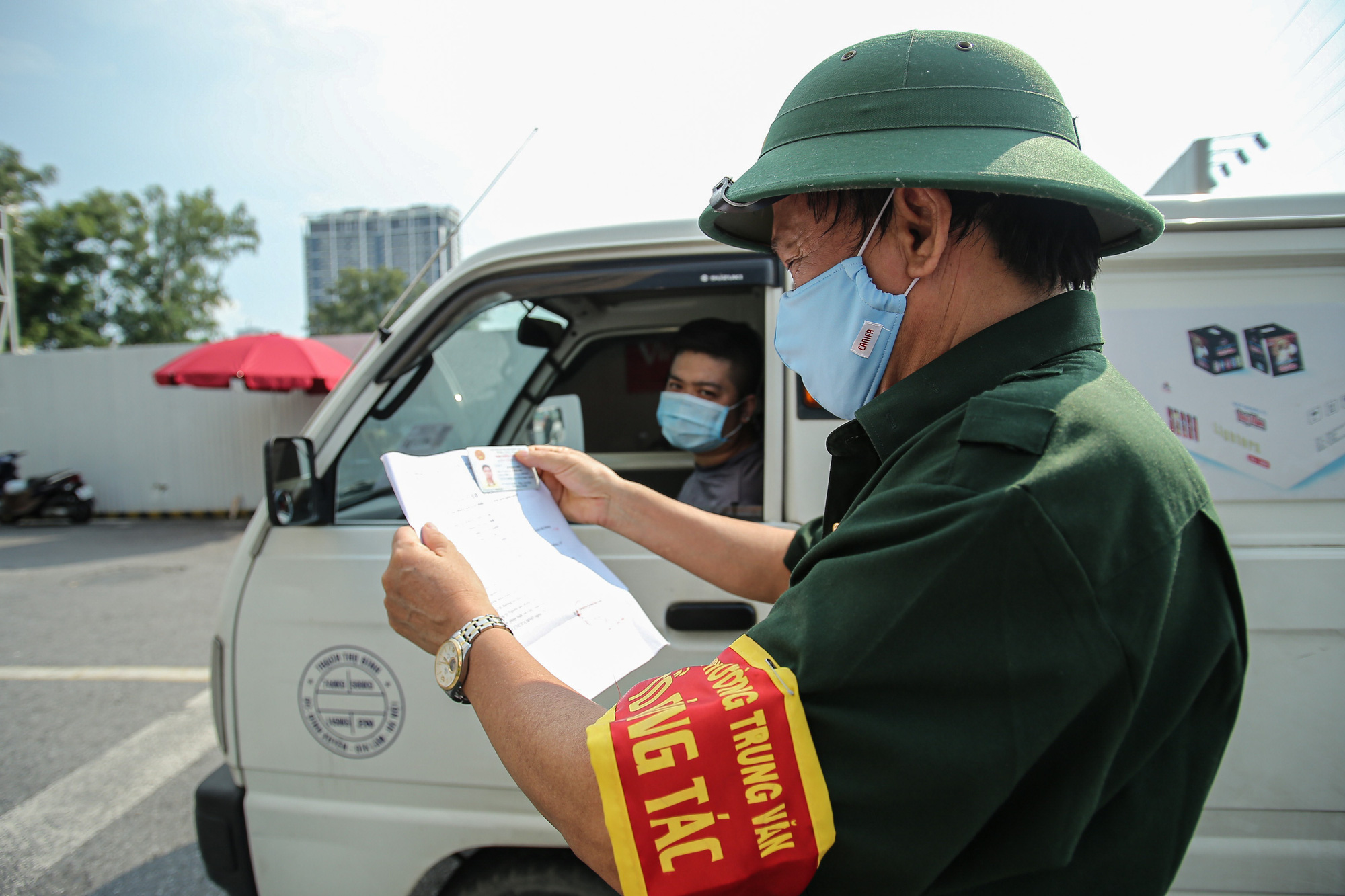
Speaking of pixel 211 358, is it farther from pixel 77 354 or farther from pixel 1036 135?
pixel 1036 135

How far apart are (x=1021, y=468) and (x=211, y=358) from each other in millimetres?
11503

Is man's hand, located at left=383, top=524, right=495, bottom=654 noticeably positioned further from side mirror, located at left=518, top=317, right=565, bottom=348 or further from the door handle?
side mirror, located at left=518, top=317, right=565, bottom=348

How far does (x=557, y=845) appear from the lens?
161 cm

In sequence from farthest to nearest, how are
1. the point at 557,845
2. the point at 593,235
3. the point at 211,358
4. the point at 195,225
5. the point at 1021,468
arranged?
the point at 195,225, the point at 211,358, the point at 593,235, the point at 557,845, the point at 1021,468

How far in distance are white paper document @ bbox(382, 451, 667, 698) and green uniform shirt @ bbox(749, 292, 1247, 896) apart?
0.49m

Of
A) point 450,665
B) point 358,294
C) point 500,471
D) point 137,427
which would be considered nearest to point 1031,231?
point 450,665

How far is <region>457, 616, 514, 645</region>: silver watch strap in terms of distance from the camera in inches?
36.7

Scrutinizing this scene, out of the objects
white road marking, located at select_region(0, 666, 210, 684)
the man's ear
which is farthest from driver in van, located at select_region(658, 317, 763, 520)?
white road marking, located at select_region(0, 666, 210, 684)

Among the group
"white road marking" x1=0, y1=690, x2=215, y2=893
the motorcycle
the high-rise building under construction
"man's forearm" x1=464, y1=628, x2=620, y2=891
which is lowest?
the motorcycle

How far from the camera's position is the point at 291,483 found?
1.67m

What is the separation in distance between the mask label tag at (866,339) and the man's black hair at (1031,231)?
148 millimetres

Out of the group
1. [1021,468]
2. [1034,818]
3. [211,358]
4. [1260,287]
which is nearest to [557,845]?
[1034,818]

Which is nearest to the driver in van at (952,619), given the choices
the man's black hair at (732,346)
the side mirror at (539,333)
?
the man's black hair at (732,346)

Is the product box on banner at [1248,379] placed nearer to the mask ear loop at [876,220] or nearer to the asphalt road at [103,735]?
the mask ear loop at [876,220]
